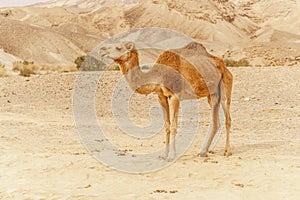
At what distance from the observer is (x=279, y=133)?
13.0 metres

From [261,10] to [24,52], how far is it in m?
47.1

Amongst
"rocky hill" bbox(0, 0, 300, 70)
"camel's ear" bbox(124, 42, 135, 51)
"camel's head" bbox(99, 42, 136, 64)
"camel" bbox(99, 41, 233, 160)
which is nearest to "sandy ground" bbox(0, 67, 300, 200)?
"camel" bbox(99, 41, 233, 160)

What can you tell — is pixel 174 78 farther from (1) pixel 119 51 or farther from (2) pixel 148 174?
(2) pixel 148 174

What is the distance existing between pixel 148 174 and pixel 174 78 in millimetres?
1874

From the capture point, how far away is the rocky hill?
201ft

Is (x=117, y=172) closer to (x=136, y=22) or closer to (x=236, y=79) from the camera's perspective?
(x=236, y=79)

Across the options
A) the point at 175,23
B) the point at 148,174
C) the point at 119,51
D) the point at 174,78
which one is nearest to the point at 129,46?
the point at 119,51

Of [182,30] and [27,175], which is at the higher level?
[182,30]

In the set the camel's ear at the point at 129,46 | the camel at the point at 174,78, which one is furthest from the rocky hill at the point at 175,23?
the camel's ear at the point at 129,46

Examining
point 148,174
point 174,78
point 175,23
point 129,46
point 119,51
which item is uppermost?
point 175,23

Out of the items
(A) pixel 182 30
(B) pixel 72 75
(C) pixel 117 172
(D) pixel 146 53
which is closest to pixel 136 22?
(A) pixel 182 30

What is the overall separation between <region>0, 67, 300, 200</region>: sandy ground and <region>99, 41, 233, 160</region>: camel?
2.55ft

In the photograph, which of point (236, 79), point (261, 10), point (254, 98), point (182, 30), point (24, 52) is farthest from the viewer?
point (261, 10)

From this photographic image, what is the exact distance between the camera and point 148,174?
26.6ft
